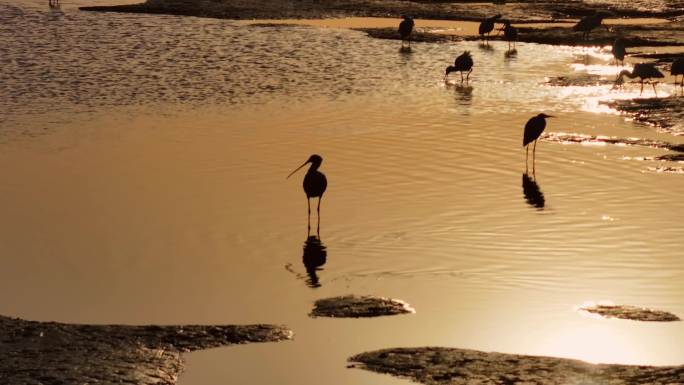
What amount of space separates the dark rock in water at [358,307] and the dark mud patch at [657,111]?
1126 cm

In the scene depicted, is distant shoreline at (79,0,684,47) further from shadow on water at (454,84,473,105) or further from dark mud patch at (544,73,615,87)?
shadow on water at (454,84,473,105)

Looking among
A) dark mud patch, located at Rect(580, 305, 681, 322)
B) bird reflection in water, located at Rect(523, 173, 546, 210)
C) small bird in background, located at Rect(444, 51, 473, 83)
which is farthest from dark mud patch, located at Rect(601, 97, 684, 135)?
dark mud patch, located at Rect(580, 305, 681, 322)

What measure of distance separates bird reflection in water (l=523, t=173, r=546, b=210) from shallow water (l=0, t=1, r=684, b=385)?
0.20 ft

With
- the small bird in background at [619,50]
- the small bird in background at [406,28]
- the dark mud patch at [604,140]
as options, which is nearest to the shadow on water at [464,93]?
the dark mud patch at [604,140]

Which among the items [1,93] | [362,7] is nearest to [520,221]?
[1,93]

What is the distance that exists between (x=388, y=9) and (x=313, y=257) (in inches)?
1230

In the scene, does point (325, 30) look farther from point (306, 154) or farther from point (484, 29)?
point (306, 154)

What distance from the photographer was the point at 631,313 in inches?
448

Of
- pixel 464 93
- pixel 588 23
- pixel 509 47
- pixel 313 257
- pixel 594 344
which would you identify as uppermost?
pixel 588 23

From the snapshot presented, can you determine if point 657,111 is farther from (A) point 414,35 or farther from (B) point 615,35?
(B) point 615,35

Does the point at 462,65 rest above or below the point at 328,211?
above

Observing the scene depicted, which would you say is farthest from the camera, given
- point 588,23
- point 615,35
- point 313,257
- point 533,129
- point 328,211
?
point 615,35

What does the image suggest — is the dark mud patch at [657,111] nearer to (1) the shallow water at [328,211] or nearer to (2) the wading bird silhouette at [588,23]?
(1) the shallow water at [328,211]

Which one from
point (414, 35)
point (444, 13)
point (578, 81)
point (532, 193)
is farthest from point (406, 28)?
point (532, 193)
